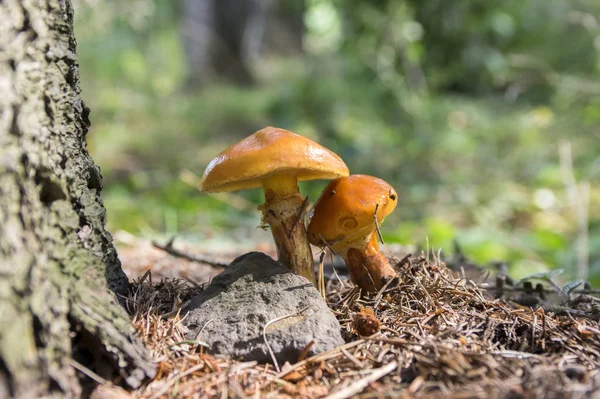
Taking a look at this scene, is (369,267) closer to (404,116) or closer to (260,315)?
(260,315)

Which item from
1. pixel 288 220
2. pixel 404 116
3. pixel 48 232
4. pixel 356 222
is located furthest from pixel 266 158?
pixel 404 116

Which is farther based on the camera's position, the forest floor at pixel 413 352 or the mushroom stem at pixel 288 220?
the mushroom stem at pixel 288 220

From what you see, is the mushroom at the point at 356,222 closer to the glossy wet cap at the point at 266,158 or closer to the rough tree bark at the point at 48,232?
the glossy wet cap at the point at 266,158

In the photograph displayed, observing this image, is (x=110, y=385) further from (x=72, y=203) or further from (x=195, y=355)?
(x=72, y=203)

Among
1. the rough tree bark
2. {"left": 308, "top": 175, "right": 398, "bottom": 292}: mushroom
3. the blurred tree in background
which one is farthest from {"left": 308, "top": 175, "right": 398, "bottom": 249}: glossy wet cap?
the blurred tree in background

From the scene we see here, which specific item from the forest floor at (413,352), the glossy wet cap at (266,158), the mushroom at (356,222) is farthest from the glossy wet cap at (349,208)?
the forest floor at (413,352)

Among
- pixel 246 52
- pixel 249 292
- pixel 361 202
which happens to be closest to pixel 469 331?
pixel 361 202
